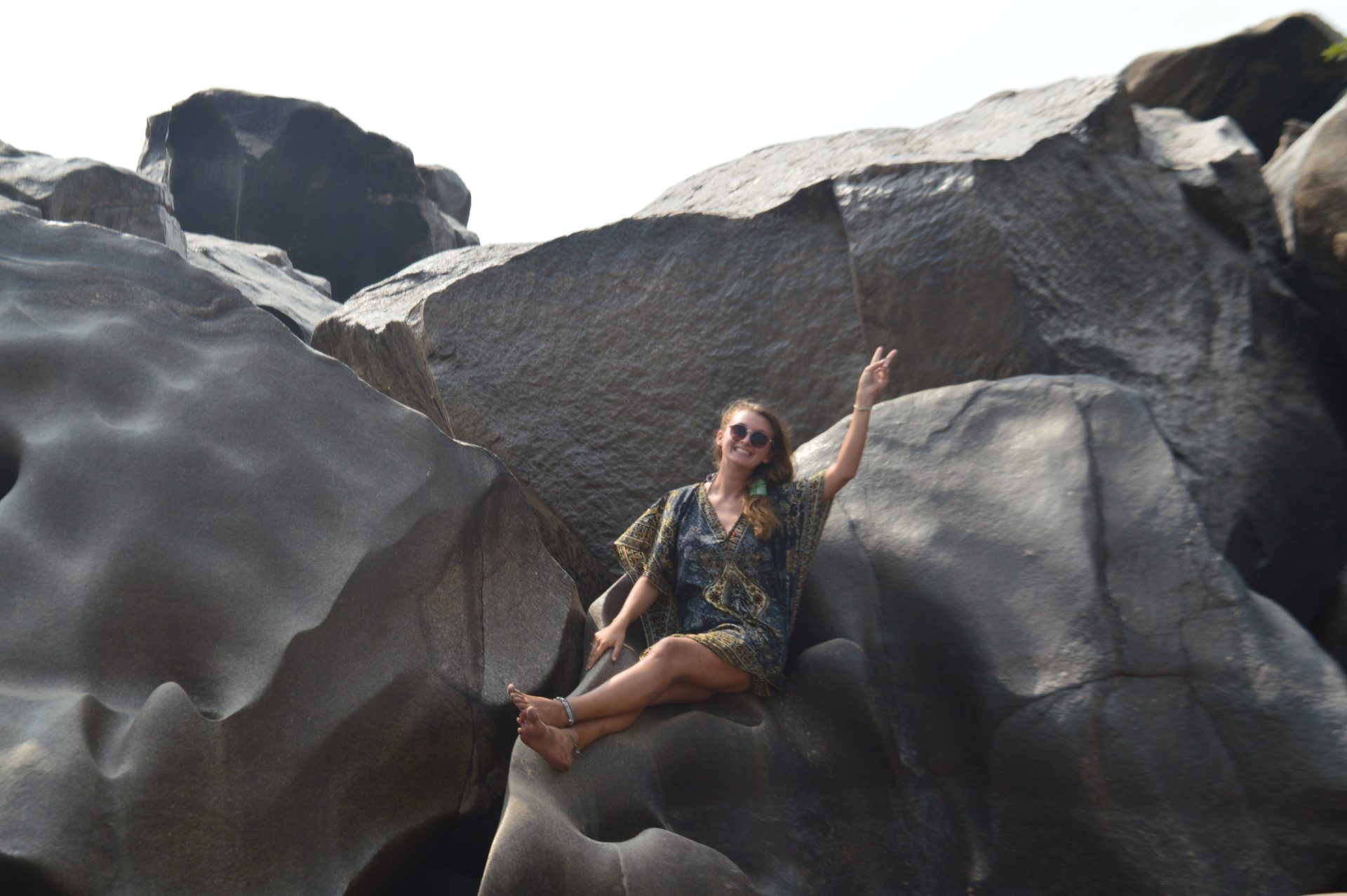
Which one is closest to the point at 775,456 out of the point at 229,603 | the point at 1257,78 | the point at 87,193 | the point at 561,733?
the point at 561,733

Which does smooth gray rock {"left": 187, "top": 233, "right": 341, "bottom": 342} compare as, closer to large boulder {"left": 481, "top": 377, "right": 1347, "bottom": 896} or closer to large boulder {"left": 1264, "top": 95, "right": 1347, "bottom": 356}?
large boulder {"left": 481, "top": 377, "right": 1347, "bottom": 896}

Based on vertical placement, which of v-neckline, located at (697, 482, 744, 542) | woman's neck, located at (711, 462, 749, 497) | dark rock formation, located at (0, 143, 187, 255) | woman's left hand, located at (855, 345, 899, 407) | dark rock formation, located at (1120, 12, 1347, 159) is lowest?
v-neckline, located at (697, 482, 744, 542)

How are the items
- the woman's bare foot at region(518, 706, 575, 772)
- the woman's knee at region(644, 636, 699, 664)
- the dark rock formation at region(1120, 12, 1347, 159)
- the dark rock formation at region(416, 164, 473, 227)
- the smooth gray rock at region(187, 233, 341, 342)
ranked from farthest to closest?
the dark rock formation at region(416, 164, 473, 227)
the smooth gray rock at region(187, 233, 341, 342)
the dark rock formation at region(1120, 12, 1347, 159)
the woman's knee at region(644, 636, 699, 664)
the woman's bare foot at region(518, 706, 575, 772)

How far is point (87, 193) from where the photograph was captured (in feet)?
27.6

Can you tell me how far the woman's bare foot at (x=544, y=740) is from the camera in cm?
280

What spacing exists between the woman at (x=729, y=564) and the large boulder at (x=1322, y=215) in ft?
7.14

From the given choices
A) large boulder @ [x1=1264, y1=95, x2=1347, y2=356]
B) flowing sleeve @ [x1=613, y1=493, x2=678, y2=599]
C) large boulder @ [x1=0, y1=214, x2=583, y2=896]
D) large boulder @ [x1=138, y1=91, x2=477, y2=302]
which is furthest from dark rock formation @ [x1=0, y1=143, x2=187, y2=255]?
large boulder @ [x1=1264, y1=95, x2=1347, y2=356]

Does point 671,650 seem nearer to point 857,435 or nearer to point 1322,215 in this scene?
point 857,435

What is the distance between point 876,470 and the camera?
376 cm

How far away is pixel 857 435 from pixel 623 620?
0.90 meters

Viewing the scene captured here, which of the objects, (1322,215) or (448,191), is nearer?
(1322,215)

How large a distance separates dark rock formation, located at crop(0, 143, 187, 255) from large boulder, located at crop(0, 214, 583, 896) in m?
5.12

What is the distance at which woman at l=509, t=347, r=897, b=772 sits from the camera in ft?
10.6

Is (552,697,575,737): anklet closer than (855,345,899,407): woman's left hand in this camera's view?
Yes
